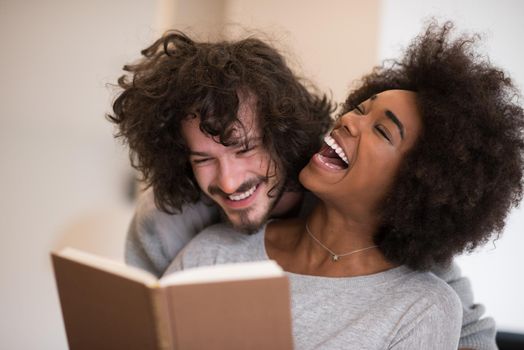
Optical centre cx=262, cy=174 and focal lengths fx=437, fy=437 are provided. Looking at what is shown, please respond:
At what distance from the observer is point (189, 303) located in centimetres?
58

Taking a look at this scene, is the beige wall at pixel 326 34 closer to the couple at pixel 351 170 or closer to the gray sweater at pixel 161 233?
the couple at pixel 351 170

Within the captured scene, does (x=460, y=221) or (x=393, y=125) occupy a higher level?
(x=393, y=125)

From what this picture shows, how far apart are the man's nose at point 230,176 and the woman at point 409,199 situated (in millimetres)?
159

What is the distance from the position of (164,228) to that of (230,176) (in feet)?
1.21

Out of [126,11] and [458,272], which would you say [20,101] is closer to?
[126,11]

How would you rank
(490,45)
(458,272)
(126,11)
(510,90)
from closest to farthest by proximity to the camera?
1. (510,90)
2. (458,272)
3. (490,45)
4. (126,11)

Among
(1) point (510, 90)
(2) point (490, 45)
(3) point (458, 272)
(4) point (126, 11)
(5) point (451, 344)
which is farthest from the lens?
(4) point (126, 11)

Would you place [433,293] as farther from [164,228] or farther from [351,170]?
[164,228]

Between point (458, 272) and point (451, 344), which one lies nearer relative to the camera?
point (451, 344)

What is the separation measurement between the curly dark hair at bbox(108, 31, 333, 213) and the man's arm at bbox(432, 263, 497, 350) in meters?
0.50

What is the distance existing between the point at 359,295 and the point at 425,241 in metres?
0.20

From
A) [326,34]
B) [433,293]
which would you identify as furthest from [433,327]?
[326,34]

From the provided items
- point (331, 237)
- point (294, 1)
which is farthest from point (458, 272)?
point (294, 1)

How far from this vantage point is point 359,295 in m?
0.98
